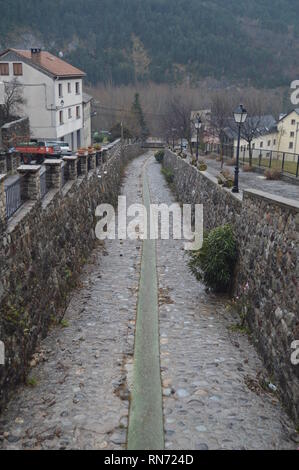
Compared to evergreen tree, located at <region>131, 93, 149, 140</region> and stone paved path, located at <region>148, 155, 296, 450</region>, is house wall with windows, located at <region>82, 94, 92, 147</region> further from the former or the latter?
stone paved path, located at <region>148, 155, 296, 450</region>

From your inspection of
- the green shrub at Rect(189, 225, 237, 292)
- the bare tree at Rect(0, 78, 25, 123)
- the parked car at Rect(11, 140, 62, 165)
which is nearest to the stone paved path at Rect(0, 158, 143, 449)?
the green shrub at Rect(189, 225, 237, 292)

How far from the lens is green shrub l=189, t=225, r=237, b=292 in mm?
10195

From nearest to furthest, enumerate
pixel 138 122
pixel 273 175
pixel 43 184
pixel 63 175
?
pixel 43 184 → pixel 63 175 → pixel 273 175 → pixel 138 122

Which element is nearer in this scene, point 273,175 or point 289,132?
point 273,175

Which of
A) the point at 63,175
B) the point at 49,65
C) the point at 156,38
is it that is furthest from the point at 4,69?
the point at 156,38

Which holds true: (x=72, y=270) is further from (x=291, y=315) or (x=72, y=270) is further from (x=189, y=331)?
(x=291, y=315)

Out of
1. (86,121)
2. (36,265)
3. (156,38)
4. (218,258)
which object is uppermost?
(156,38)

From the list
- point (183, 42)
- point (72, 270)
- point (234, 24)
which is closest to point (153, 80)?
point (183, 42)

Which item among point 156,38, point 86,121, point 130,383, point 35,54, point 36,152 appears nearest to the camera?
point 130,383

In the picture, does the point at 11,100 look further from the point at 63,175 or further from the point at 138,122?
the point at 138,122

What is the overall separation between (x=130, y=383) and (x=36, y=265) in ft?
9.44

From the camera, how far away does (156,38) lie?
119312 mm

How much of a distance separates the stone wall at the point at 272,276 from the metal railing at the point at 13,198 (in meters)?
4.61

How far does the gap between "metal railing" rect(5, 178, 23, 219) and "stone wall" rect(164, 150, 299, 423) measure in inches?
182
